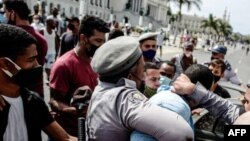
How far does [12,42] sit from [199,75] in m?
1.06

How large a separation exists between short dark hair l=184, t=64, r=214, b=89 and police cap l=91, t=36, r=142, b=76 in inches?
16.2

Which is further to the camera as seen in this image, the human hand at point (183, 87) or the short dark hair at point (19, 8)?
the short dark hair at point (19, 8)

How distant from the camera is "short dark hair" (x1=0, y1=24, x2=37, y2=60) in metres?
2.21

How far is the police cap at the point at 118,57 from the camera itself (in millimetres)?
1934

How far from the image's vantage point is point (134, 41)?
2.00m

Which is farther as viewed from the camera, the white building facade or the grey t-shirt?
the white building facade

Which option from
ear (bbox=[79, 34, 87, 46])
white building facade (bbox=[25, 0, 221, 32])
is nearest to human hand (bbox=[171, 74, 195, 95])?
ear (bbox=[79, 34, 87, 46])

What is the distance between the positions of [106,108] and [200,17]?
182558mm

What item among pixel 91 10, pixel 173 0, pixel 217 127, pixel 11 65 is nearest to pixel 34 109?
pixel 11 65

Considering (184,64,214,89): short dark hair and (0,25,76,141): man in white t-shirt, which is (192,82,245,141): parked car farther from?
(0,25,76,141): man in white t-shirt

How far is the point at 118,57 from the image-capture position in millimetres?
1934

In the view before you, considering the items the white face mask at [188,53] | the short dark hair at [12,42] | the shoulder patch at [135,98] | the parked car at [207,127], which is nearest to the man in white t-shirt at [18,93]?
the short dark hair at [12,42]

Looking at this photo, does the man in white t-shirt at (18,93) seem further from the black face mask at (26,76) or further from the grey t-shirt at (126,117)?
the grey t-shirt at (126,117)

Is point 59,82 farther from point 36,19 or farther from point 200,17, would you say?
point 200,17
